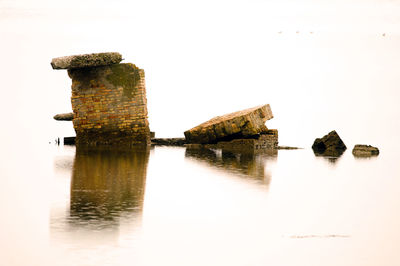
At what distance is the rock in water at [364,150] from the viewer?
60.1ft

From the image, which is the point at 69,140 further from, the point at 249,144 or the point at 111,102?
the point at 249,144

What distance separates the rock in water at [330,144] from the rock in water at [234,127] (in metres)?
1.60

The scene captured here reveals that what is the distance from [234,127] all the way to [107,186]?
351 inches

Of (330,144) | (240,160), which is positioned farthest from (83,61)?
(330,144)

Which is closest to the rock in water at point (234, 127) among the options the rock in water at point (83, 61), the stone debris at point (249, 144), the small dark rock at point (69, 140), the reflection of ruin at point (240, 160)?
the stone debris at point (249, 144)

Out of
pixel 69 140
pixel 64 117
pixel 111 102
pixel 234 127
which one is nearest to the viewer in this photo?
pixel 111 102

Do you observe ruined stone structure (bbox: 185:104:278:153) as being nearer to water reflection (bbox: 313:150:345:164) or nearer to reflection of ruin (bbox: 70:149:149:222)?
water reflection (bbox: 313:150:345:164)

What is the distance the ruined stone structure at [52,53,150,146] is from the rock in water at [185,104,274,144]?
1524mm

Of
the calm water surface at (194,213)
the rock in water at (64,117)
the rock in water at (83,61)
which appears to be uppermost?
the rock in water at (83,61)

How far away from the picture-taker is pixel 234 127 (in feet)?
60.8

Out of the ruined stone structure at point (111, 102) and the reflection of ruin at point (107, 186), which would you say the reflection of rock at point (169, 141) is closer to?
the ruined stone structure at point (111, 102)

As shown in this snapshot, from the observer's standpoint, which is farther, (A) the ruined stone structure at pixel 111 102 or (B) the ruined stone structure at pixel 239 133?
(B) the ruined stone structure at pixel 239 133

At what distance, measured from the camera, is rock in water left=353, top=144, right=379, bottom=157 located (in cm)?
1833

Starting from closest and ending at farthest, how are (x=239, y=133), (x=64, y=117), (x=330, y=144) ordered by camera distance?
(x=239, y=133) < (x=64, y=117) < (x=330, y=144)
